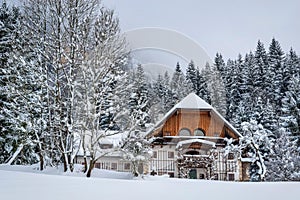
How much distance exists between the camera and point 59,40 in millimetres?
9305

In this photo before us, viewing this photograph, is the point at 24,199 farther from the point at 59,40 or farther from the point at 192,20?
the point at 192,20

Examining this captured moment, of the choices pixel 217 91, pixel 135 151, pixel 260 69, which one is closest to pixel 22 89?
pixel 135 151

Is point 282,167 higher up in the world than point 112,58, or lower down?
lower down

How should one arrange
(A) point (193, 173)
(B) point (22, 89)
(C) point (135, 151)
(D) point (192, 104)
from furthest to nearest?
(D) point (192, 104) < (A) point (193, 173) < (B) point (22, 89) < (C) point (135, 151)

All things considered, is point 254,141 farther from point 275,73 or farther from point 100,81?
point 275,73

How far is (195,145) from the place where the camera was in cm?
1744

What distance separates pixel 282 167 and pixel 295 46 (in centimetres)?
1850

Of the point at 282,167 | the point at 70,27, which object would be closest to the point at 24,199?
the point at 70,27

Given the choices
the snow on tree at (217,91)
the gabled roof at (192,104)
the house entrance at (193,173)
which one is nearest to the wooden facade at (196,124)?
the gabled roof at (192,104)

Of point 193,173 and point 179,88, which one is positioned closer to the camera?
point 193,173

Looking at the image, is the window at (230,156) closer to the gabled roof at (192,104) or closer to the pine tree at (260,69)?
the gabled roof at (192,104)

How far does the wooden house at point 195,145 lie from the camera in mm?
16422

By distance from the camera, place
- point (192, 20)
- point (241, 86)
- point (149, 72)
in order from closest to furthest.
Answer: point (149, 72) < point (192, 20) < point (241, 86)

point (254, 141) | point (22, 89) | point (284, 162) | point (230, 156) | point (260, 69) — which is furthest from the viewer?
point (260, 69)
